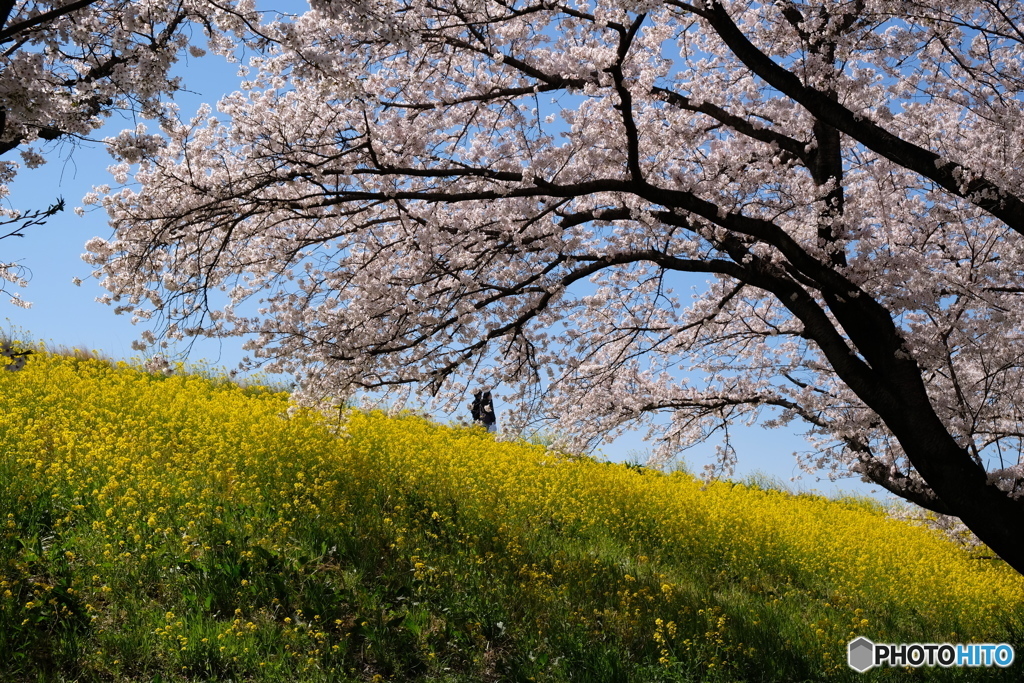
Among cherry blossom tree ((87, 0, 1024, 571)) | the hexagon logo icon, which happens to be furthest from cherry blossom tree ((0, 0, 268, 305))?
the hexagon logo icon

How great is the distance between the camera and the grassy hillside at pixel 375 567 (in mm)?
6477

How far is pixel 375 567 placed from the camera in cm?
796

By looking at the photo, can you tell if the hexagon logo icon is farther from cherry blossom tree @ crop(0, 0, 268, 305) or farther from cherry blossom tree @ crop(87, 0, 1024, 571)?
cherry blossom tree @ crop(0, 0, 268, 305)

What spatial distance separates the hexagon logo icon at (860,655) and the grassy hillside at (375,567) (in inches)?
6.1

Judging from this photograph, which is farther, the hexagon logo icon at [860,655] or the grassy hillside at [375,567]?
the hexagon logo icon at [860,655]

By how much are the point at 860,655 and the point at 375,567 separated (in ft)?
17.9

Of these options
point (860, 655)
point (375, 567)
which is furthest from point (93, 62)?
point (860, 655)

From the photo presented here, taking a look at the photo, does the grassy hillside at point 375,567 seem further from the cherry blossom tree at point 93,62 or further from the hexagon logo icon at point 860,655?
the cherry blossom tree at point 93,62

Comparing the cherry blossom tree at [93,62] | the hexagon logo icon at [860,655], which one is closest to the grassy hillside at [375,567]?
the hexagon logo icon at [860,655]

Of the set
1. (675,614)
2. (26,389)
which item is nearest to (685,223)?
(675,614)

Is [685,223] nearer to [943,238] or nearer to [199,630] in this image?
[943,238]

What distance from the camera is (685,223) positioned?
796 cm

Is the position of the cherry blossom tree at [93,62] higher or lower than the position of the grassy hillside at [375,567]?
higher

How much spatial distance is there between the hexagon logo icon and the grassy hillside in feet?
0.51
